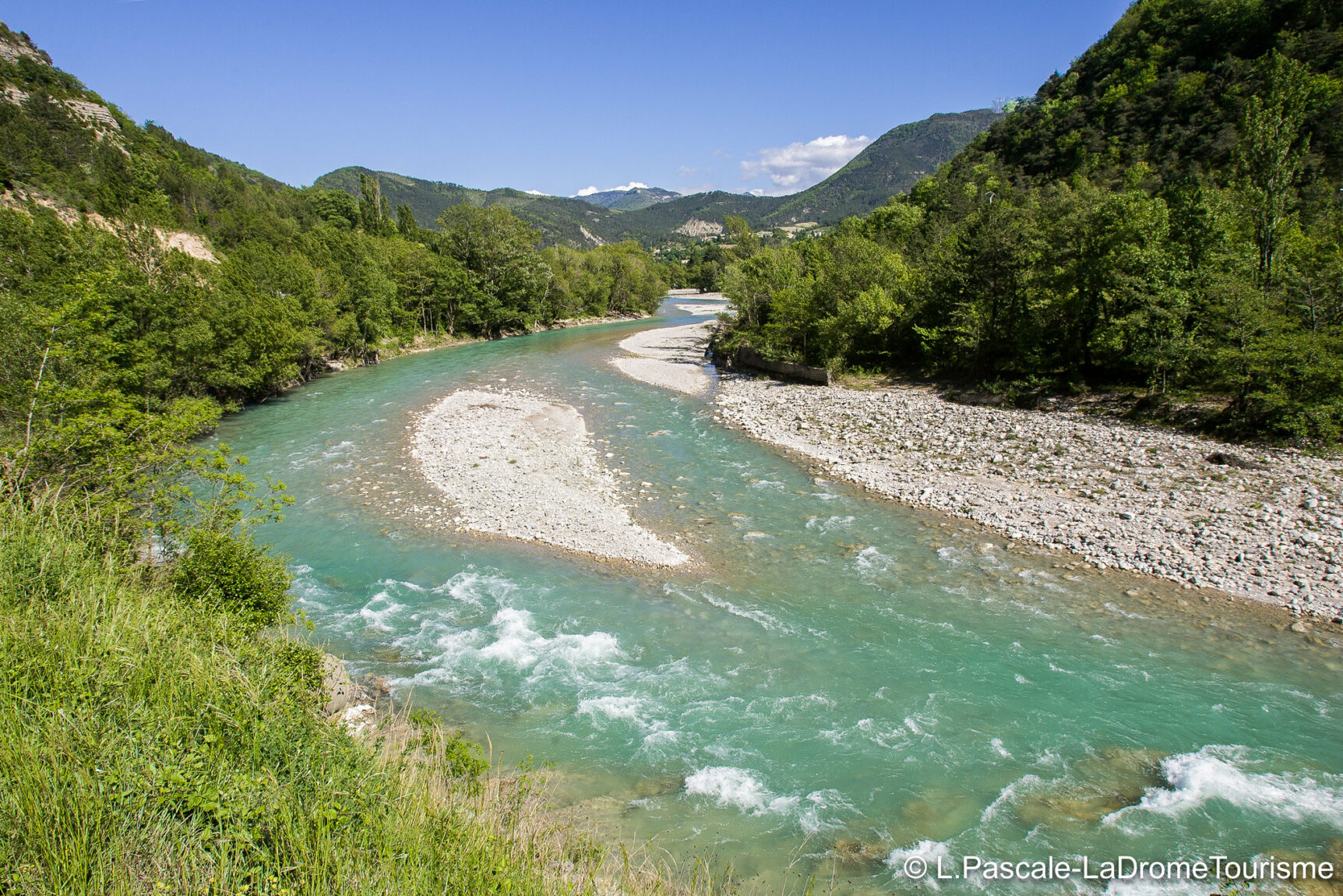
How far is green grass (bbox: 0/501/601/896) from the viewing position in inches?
172

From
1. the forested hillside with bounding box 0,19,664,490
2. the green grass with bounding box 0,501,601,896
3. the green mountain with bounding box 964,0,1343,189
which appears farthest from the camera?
the green mountain with bounding box 964,0,1343,189

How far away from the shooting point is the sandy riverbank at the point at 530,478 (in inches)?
670

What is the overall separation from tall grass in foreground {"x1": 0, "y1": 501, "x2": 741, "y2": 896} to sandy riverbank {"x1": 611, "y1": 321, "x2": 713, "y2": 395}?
104 feet

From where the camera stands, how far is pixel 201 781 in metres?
4.98

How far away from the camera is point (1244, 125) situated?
77.4 feet

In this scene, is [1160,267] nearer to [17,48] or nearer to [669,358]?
[669,358]

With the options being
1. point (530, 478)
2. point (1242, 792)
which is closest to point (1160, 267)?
point (1242, 792)

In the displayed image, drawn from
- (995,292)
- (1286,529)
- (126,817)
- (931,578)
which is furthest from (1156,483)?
(126,817)

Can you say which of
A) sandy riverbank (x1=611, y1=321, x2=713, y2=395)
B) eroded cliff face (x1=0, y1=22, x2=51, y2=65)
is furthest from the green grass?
eroded cliff face (x1=0, y1=22, x2=51, y2=65)

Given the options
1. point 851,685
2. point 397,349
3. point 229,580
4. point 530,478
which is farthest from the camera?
point 397,349

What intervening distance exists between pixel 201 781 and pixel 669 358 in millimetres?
47117

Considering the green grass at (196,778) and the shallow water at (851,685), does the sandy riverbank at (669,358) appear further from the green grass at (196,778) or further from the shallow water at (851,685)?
the green grass at (196,778)

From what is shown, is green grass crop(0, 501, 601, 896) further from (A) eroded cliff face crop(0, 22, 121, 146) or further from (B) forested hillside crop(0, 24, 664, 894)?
(A) eroded cliff face crop(0, 22, 121, 146)

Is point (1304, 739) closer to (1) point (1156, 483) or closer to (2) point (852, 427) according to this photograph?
(1) point (1156, 483)
